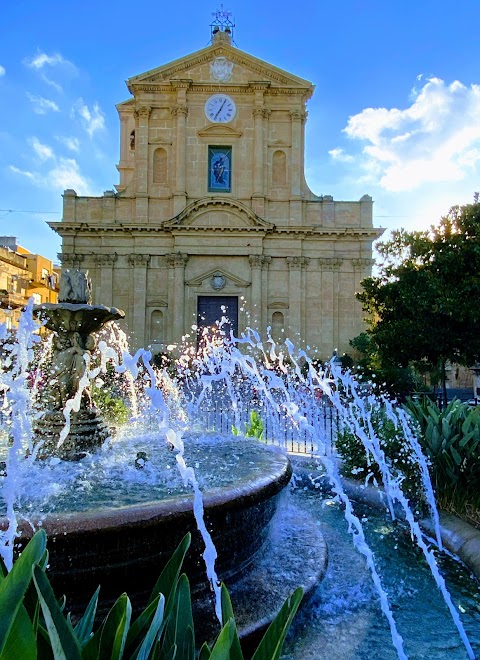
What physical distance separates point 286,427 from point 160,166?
19.3 m

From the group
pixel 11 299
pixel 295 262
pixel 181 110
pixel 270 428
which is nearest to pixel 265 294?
pixel 295 262

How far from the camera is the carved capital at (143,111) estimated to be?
26614 mm

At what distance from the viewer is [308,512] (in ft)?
19.2

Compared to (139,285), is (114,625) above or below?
below

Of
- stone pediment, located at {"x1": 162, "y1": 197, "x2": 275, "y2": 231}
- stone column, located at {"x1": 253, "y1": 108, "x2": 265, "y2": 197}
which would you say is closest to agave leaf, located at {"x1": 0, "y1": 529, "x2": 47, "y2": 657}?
stone pediment, located at {"x1": 162, "y1": 197, "x2": 275, "y2": 231}

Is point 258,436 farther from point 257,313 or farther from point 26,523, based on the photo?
point 257,313

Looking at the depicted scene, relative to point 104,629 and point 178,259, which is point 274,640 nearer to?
point 104,629

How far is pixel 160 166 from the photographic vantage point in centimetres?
2712

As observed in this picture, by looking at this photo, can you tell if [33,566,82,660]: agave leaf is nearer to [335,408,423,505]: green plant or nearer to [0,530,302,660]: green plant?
[0,530,302,660]: green plant

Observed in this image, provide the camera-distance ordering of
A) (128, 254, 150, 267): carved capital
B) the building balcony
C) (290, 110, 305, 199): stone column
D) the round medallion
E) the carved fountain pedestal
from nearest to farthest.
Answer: the carved fountain pedestal
(128, 254, 150, 267): carved capital
the round medallion
(290, 110, 305, 199): stone column
the building balcony

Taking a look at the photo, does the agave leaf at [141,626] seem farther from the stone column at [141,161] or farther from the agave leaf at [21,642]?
the stone column at [141,161]

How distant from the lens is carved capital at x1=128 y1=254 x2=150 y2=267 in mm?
26016

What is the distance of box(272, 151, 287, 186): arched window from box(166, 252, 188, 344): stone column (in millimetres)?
6318

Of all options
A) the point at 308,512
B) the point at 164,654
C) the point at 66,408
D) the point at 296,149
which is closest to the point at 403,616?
the point at 308,512
